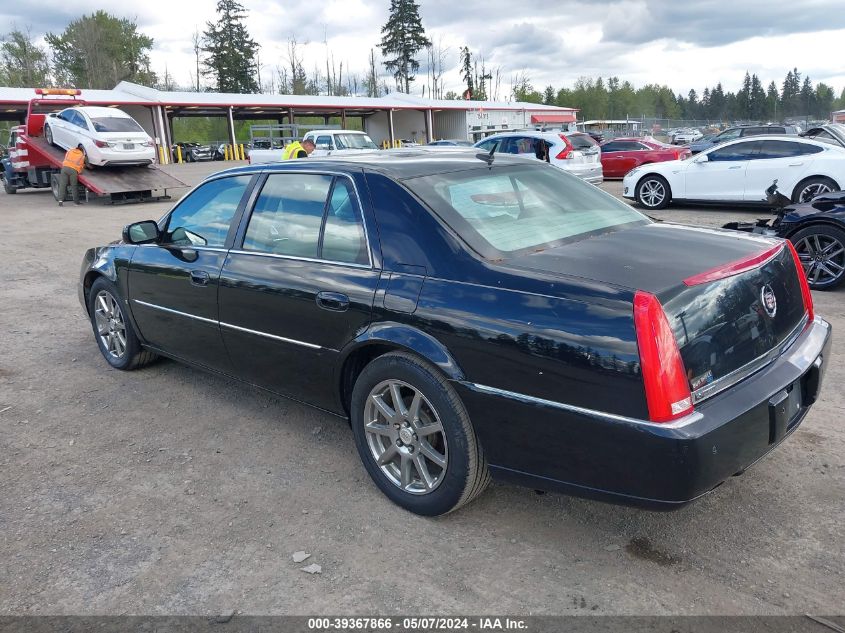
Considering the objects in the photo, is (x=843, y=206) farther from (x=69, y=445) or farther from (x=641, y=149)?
(x=641, y=149)

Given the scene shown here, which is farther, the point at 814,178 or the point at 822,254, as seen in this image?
the point at 814,178

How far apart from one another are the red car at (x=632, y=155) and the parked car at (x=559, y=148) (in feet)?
12.3

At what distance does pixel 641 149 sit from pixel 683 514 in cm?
2023

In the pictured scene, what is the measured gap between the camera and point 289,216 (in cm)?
375

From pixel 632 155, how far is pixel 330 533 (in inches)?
804

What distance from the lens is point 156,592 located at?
2734 mm

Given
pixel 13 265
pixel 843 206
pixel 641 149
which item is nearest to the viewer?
pixel 843 206

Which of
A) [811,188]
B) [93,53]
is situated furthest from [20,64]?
[811,188]

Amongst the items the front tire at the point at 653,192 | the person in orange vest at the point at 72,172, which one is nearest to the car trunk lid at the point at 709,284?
the front tire at the point at 653,192

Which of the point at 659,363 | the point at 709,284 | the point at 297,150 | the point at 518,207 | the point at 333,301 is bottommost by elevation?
the point at 659,363

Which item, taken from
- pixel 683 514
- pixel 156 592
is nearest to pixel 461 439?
pixel 683 514

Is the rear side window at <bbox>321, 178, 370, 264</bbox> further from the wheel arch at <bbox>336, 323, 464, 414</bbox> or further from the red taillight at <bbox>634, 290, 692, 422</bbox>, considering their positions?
the red taillight at <bbox>634, 290, 692, 422</bbox>

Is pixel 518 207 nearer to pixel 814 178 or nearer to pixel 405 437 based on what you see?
pixel 405 437

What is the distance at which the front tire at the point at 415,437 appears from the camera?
9.50 ft
